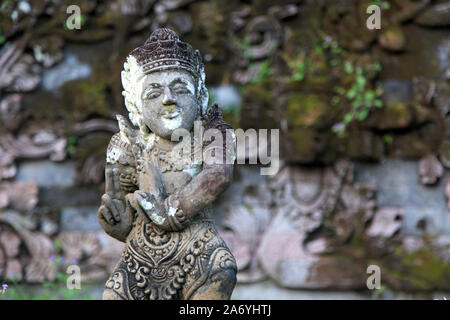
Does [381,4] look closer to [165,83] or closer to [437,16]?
[437,16]

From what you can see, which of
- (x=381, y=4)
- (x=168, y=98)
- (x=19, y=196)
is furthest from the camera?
(x=19, y=196)

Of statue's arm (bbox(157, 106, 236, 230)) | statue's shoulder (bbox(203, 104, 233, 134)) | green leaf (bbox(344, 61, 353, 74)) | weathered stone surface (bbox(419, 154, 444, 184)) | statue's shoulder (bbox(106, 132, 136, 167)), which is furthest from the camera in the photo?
green leaf (bbox(344, 61, 353, 74))

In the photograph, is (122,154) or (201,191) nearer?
(201,191)

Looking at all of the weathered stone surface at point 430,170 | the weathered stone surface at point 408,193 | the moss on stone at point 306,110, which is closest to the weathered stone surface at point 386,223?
the weathered stone surface at point 408,193

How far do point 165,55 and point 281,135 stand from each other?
300cm

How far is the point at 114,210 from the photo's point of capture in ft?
12.8

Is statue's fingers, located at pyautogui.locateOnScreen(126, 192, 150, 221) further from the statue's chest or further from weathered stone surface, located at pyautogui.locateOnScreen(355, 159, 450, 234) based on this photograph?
weathered stone surface, located at pyautogui.locateOnScreen(355, 159, 450, 234)

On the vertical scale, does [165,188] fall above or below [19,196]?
above

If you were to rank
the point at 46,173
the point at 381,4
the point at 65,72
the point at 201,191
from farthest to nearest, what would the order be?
the point at 65,72
the point at 46,173
the point at 381,4
the point at 201,191

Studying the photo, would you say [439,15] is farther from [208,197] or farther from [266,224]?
[208,197]

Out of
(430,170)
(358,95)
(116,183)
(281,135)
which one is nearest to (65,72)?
(281,135)

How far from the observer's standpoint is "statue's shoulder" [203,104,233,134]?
3.89m

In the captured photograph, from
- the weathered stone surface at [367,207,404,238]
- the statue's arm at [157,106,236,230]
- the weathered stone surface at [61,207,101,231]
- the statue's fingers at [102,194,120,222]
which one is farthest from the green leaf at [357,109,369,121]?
the statue's fingers at [102,194,120,222]

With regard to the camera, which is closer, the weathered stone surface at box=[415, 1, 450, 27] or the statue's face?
the statue's face
